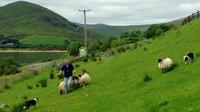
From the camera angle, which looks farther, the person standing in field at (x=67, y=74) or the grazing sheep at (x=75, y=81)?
→ the grazing sheep at (x=75, y=81)

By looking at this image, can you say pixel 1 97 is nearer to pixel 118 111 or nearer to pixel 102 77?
pixel 102 77

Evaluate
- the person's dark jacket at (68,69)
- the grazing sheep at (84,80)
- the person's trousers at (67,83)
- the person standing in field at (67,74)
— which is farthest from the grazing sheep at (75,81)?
the person's dark jacket at (68,69)

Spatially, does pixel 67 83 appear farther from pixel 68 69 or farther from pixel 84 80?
pixel 84 80

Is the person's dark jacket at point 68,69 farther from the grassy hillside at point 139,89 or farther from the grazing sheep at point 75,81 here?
the grassy hillside at point 139,89

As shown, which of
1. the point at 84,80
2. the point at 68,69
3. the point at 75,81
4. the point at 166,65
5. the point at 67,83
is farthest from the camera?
the point at 84,80

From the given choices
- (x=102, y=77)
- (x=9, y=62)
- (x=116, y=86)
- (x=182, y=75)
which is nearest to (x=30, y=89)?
(x=102, y=77)

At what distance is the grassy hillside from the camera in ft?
75.3

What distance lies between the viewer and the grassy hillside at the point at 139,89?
75.3 ft

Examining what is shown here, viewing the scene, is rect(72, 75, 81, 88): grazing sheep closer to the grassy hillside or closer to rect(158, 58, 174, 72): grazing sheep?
the grassy hillside

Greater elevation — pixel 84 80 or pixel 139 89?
pixel 139 89

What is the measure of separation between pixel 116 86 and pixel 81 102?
4431 millimetres

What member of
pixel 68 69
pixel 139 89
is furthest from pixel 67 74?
pixel 139 89

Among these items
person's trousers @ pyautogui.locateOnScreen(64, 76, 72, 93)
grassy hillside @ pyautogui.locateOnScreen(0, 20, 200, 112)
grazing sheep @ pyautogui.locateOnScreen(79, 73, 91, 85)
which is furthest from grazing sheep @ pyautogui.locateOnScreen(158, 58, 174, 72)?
person's trousers @ pyautogui.locateOnScreen(64, 76, 72, 93)

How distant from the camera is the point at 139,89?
2981cm
